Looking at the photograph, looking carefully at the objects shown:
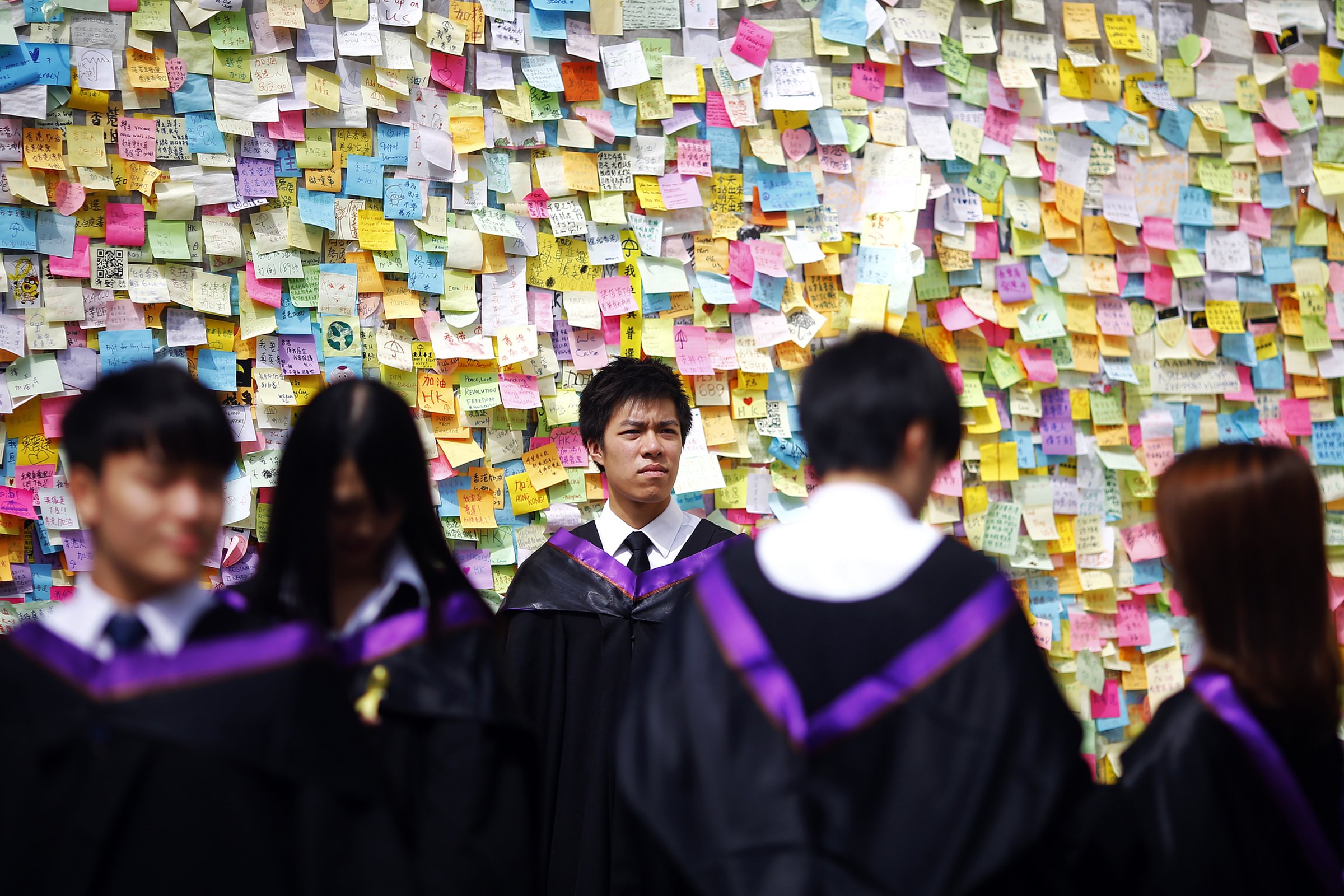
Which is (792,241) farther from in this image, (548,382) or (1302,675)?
(1302,675)

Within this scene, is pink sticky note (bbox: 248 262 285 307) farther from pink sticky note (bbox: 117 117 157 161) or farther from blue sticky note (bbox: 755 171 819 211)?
blue sticky note (bbox: 755 171 819 211)

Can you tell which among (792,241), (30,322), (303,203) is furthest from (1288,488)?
(30,322)

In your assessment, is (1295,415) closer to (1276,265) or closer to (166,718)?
(1276,265)

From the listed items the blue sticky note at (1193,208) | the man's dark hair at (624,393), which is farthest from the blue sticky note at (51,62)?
the blue sticky note at (1193,208)

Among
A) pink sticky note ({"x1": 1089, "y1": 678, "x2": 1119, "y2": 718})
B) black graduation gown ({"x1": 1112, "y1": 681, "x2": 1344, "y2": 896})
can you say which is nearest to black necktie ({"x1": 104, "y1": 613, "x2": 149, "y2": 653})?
black graduation gown ({"x1": 1112, "y1": 681, "x2": 1344, "y2": 896})

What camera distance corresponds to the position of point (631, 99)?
9.87ft

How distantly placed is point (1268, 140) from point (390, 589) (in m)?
3.25

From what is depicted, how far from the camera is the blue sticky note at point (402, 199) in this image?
286cm

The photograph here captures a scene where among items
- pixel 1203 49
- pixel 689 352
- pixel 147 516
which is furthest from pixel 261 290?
pixel 1203 49

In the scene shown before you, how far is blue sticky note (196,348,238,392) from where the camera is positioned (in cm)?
276

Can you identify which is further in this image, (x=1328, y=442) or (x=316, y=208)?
(x=1328, y=442)

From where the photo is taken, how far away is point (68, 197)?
265 centimetres

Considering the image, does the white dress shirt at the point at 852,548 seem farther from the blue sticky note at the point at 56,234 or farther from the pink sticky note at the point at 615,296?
the blue sticky note at the point at 56,234

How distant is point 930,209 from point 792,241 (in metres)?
0.45
